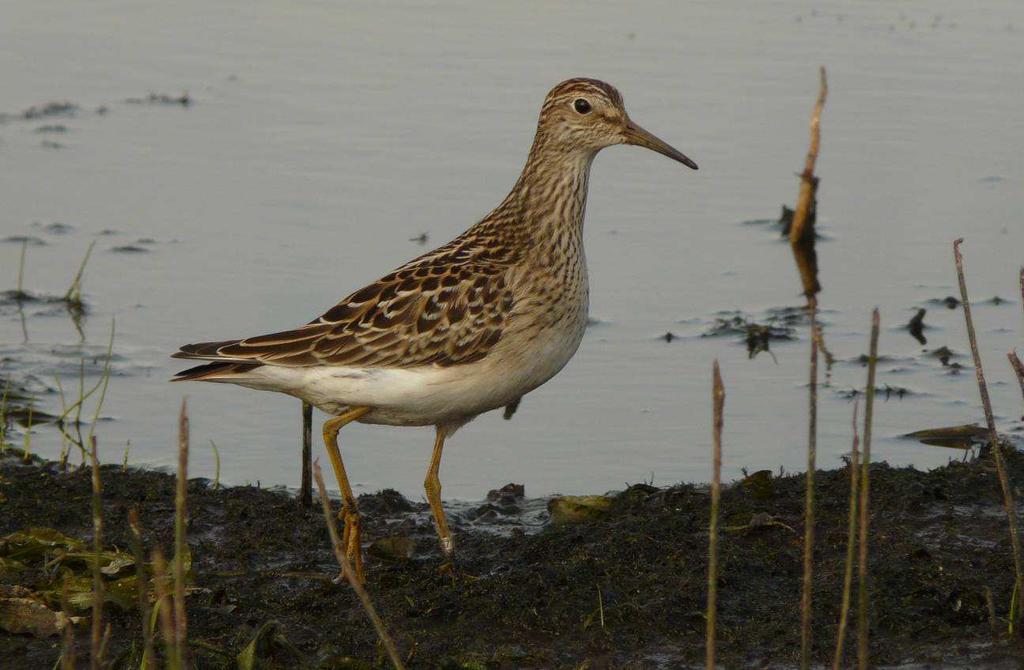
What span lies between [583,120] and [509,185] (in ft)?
16.1

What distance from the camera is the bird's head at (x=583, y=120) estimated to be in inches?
296

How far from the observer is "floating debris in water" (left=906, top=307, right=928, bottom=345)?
421 inches

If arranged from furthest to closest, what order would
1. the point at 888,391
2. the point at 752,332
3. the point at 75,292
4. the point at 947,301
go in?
the point at 947,301, the point at 75,292, the point at 752,332, the point at 888,391

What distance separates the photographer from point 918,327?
10750 mm

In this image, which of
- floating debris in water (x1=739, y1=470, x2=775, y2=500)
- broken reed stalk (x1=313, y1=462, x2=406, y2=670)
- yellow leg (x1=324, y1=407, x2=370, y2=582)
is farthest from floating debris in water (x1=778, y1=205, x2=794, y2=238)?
broken reed stalk (x1=313, y1=462, x2=406, y2=670)

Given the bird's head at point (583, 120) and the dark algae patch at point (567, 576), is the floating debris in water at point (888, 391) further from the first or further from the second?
the bird's head at point (583, 120)

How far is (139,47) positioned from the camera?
53.5 ft

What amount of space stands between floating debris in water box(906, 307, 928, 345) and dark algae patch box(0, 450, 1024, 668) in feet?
9.53

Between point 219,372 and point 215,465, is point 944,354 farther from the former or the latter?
point 219,372

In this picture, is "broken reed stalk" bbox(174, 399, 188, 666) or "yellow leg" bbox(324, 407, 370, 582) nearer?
"broken reed stalk" bbox(174, 399, 188, 666)

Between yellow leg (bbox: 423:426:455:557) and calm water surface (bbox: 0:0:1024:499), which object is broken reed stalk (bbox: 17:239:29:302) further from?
yellow leg (bbox: 423:426:455:557)

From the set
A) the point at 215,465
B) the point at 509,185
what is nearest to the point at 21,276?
the point at 215,465

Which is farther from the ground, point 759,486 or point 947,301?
point 947,301

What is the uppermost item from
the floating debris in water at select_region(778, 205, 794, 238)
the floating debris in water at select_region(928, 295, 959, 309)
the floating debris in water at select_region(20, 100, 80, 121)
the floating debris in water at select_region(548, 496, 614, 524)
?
the floating debris in water at select_region(20, 100, 80, 121)
